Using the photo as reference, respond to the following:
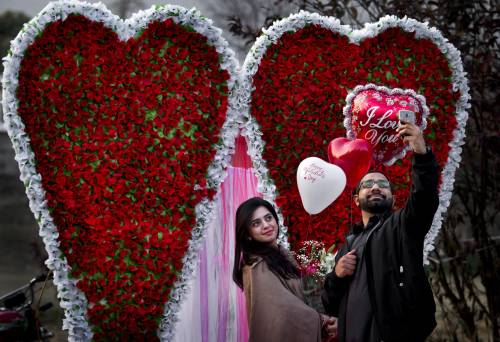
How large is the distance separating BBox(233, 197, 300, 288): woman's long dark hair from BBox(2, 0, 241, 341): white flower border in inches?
20.0

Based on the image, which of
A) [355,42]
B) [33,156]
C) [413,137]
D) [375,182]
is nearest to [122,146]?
[33,156]

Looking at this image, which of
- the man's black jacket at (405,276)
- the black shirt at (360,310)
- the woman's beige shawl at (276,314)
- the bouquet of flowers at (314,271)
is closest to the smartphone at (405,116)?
the man's black jacket at (405,276)

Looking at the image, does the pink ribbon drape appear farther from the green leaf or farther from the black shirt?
the black shirt

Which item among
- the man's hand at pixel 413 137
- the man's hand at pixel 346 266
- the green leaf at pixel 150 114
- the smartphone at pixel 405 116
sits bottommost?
the man's hand at pixel 346 266

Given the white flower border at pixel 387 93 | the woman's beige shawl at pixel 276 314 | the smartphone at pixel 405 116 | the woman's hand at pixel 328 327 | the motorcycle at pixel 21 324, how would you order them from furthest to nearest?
the motorcycle at pixel 21 324
the white flower border at pixel 387 93
the woman's hand at pixel 328 327
the woman's beige shawl at pixel 276 314
the smartphone at pixel 405 116

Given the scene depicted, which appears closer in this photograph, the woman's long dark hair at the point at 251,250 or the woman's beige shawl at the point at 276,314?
the woman's beige shawl at the point at 276,314

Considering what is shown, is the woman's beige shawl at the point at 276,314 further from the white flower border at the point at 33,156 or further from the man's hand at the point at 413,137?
the man's hand at the point at 413,137

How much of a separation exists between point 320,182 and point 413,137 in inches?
29.9

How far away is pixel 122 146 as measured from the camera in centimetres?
341

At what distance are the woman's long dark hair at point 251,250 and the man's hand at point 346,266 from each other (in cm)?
41

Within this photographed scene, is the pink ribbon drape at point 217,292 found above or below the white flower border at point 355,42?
below

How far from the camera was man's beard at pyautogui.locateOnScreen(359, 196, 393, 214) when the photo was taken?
109 inches

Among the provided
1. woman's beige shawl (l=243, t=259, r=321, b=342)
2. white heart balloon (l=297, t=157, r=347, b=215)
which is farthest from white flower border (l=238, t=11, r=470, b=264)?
woman's beige shawl (l=243, t=259, r=321, b=342)

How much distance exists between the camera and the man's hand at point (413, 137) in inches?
93.7
